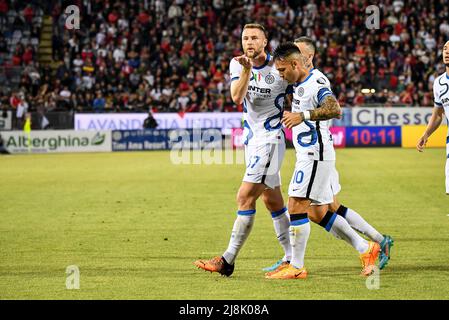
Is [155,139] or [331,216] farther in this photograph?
[155,139]

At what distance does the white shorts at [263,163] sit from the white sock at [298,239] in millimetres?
536

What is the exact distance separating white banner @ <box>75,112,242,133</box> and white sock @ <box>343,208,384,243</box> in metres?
23.3

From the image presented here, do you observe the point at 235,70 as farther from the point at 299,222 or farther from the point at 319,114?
the point at 299,222

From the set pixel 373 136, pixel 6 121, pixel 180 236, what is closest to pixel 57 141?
pixel 6 121

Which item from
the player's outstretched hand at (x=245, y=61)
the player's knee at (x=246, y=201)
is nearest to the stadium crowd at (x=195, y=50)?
the player's knee at (x=246, y=201)

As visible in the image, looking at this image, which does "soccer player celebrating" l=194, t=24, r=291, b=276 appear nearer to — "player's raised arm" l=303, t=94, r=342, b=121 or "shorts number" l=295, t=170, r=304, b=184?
"shorts number" l=295, t=170, r=304, b=184

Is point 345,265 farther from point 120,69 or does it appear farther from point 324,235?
point 120,69

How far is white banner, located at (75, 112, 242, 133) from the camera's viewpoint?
3247 cm

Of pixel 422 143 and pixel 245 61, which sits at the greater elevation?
pixel 245 61

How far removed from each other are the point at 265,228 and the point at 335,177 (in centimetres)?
330

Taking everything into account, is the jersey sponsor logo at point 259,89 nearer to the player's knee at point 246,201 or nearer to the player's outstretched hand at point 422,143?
the player's knee at point 246,201

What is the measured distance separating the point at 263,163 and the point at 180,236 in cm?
306

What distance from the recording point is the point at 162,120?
33.2 metres

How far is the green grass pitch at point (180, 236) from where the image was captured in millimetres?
7430
